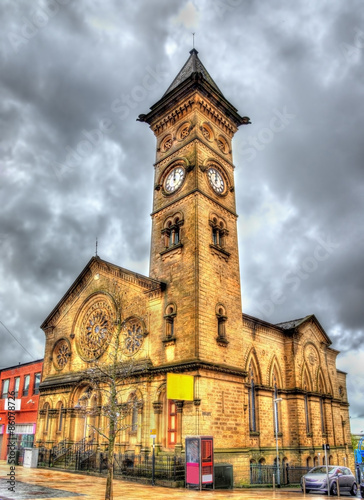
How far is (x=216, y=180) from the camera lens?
116 ft

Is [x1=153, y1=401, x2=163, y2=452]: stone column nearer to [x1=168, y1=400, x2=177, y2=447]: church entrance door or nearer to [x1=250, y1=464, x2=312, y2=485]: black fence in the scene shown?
[x1=168, y1=400, x2=177, y2=447]: church entrance door

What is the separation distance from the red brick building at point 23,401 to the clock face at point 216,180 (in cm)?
2346

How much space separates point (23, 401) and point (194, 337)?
24792 millimetres

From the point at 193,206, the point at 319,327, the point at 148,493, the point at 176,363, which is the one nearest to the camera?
the point at 148,493

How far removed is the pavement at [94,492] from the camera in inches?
719

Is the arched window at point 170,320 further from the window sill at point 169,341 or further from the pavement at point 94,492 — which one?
the pavement at point 94,492

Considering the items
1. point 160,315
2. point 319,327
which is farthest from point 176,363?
point 319,327

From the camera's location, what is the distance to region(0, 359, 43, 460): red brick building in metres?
41.0

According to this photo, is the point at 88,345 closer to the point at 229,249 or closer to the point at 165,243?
the point at 165,243

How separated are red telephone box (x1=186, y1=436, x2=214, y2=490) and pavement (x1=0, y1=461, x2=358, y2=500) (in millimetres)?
541

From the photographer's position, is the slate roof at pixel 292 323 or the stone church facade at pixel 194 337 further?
the slate roof at pixel 292 323

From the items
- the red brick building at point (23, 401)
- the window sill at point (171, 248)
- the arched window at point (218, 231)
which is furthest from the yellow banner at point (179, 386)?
the red brick building at point (23, 401)

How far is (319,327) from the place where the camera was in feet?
144

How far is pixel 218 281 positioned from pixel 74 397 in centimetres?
1451
